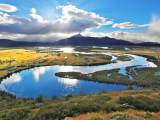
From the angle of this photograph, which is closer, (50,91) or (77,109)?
(77,109)

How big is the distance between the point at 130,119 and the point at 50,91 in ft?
106

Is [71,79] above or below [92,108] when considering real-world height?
below

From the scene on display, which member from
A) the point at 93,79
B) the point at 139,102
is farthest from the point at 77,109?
the point at 93,79

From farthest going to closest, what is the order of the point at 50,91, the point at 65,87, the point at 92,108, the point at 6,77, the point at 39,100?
the point at 6,77 < the point at 65,87 < the point at 50,91 < the point at 39,100 < the point at 92,108


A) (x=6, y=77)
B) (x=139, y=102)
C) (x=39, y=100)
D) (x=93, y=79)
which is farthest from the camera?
(x=6, y=77)

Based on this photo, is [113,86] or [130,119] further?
[113,86]

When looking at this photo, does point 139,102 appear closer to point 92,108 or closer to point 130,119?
point 130,119

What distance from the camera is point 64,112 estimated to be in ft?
41.0

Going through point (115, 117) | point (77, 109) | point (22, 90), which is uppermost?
point (115, 117)

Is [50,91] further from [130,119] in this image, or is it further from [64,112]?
[130,119]

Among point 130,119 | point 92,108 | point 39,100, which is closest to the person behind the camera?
point 130,119

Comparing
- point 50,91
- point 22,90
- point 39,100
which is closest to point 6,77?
point 22,90

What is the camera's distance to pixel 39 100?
23.8m

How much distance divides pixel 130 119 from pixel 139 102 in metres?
6.54
